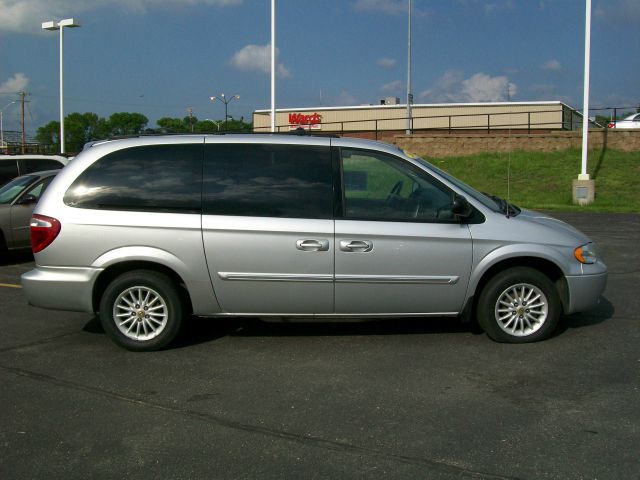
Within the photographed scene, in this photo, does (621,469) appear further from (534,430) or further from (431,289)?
(431,289)

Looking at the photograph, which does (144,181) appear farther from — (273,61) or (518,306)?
(273,61)

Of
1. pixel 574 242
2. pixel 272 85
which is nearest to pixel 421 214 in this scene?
pixel 574 242

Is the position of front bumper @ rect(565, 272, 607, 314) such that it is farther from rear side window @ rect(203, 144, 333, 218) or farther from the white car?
the white car

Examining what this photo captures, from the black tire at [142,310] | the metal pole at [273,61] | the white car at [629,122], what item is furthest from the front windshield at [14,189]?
the white car at [629,122]

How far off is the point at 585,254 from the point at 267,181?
2942mm

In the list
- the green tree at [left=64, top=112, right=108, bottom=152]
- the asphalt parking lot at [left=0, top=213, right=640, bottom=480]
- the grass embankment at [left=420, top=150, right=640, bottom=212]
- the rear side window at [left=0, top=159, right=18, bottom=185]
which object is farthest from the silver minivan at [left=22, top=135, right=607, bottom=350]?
the green tree at [left=64, top=112, right=108, bottom=152]

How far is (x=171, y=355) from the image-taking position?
19.7 ft

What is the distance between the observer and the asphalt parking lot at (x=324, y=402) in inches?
151

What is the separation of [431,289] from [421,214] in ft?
2.18

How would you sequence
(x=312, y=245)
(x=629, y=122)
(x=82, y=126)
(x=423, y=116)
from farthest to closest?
(x=82, y=126) < (x=423, y=116) < (x=629, y=122) < (x=312, y=245)

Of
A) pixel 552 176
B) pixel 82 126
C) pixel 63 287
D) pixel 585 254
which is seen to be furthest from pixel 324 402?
pixel 82 126

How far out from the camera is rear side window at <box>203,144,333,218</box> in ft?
19.4

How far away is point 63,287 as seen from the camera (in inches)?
235

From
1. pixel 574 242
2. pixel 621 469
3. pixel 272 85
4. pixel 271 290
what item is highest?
pixel 272 85
